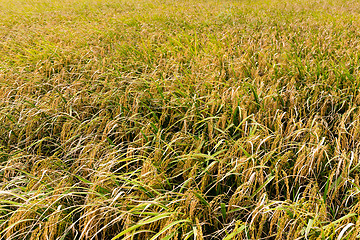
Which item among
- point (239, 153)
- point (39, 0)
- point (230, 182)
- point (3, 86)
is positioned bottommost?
point (230, 182)

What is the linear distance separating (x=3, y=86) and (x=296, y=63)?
300 cm

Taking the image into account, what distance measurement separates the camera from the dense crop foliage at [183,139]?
49.7 inches

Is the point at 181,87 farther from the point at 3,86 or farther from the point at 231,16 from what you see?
the point at 231,16

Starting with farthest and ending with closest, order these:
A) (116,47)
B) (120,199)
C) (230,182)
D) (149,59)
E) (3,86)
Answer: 1. (116,47)
2. (149,59)
3. (3,86)
4. (230,182)
5. (120,199)

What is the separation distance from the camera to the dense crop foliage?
126 centimetres

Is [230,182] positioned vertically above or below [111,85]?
below

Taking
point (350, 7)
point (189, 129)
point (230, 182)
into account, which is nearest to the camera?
point (230, 182)

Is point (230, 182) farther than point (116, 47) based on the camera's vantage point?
No

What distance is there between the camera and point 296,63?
102 inches

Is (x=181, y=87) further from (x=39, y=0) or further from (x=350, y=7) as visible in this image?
(x=39, y=0)

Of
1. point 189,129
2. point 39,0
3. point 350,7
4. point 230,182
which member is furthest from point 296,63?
point 39,0

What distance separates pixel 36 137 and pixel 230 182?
1.64 meters

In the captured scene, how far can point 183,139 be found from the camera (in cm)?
183

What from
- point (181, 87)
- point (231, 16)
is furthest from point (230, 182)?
point (231, 16)
